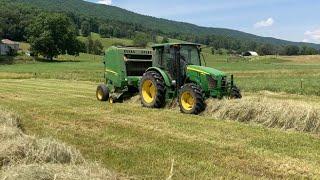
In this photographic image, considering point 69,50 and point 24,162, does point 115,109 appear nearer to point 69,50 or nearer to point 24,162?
point 24,162

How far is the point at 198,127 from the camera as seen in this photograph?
40.0ft

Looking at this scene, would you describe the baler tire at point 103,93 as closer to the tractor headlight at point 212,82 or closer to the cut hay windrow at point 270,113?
the tractor headlight at point 212,82

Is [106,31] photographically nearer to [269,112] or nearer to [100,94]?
[100,94]

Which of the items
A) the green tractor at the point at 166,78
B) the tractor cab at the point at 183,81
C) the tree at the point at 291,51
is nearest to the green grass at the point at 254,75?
the green tractor at the point at 166,78

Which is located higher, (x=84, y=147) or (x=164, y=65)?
(x=164, y=65)

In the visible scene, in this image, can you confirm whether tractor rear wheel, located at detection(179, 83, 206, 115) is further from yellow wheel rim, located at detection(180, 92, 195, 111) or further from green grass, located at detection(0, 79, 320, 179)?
green grass, located at detection(0, 79, 320, 179)

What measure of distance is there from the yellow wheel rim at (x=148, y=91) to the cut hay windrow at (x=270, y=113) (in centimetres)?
257

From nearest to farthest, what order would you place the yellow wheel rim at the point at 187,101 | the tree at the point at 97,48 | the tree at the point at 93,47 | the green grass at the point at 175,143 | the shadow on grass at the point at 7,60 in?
the green grass at the point at 175,143 → the yellow wheel rim at the point at 187,101 → the shadow on grass at the point at 7,60 → the tree at the point at 93,47 → the tree at the point at 97,48

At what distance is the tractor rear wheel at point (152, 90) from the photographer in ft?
53.3

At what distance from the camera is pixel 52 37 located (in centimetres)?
9175

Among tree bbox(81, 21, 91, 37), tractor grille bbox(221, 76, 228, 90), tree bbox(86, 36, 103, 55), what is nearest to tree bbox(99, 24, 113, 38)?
tree bbox(81, 21, 91, 37)

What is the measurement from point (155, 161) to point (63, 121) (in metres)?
5.13

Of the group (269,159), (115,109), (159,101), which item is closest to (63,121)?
(115,109)

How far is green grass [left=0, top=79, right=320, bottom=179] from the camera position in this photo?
26.8 feet
